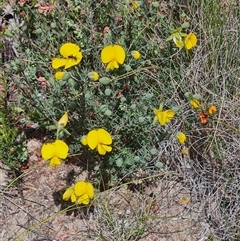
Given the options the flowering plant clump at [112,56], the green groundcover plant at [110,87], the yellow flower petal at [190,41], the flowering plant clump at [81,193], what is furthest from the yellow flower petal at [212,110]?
the flowering plant clump at [81,193]

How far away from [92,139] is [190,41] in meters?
0.64

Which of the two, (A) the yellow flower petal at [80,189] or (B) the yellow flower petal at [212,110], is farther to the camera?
(B) the yellow flower petal at [212,110]

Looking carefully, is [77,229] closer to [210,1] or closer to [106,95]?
[106,95]

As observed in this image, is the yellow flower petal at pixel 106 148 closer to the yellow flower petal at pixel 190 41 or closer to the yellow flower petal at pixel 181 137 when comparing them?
the yellow flower petal at pixel 181 137

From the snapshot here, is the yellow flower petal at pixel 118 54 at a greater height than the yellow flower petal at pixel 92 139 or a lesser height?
greater

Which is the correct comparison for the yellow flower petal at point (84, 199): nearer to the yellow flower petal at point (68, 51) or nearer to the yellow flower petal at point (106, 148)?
the yellow flower petal at point (106, 148)

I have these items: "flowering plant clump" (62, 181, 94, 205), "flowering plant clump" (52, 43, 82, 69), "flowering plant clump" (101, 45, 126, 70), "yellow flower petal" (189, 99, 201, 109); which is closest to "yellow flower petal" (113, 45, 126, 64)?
"flowering plant clump" (101, 45, 126, 70)

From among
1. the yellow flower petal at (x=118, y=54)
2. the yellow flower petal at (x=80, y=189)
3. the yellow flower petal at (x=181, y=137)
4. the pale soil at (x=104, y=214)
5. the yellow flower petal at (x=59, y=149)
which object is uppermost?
the yellow flower petal at (x=118, y=54)

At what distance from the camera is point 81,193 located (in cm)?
223

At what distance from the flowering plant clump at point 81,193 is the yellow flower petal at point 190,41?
742mm

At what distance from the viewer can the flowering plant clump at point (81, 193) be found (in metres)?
2.23

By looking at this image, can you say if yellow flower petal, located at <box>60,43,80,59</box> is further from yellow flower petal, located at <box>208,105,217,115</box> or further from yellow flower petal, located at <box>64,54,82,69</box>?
yellow flower petal, located at <box>208,105,217,115</box>

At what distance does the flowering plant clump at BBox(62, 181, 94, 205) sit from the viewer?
2230 mm

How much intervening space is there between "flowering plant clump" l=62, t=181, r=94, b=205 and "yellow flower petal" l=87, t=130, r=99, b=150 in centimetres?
17
